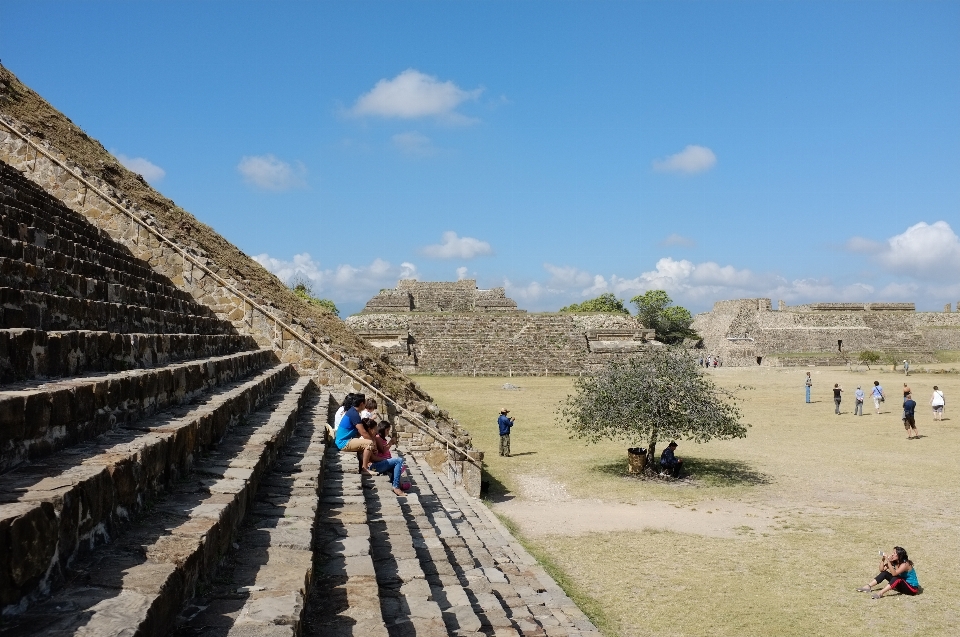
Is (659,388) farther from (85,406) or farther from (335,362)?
(85,406)

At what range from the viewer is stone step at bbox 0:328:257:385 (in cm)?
362

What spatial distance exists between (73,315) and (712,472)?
1135 cm

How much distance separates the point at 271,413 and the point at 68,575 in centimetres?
511

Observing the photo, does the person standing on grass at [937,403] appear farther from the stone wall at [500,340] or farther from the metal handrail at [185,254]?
the stone wall at [500,340]

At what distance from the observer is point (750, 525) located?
9.95 meters

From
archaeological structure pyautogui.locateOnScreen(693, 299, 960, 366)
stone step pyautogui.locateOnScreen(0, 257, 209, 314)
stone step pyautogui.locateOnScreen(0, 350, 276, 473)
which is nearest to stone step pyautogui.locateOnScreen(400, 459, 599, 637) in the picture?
stone step pyautogui.locateOnScreen(0, 350, 276, 473)

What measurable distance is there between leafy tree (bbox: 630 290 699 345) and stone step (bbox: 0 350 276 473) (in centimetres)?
4971

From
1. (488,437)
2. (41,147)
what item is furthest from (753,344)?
(41,147)

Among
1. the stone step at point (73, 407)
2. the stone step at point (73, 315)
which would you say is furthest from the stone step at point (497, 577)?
the stone step at point (73, 315)

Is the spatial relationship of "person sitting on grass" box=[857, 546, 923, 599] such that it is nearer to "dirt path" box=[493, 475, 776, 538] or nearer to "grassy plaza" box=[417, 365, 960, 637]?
"grassy plaza" box=[417, 365, 960, 637]

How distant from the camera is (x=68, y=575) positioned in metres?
2.37

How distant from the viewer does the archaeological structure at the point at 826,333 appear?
50.4 meters

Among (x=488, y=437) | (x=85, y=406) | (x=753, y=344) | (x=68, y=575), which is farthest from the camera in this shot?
(x=753, y=344)

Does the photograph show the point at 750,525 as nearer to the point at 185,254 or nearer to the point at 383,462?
the point at 383,462
